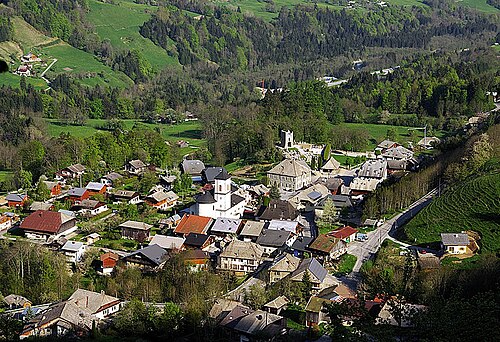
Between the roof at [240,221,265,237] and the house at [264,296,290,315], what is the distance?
22.9ft

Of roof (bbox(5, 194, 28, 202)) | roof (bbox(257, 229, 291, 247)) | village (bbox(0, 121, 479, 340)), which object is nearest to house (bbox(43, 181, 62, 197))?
village (bbox(0, 121, 479, 340))

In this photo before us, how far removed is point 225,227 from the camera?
30.8 meters

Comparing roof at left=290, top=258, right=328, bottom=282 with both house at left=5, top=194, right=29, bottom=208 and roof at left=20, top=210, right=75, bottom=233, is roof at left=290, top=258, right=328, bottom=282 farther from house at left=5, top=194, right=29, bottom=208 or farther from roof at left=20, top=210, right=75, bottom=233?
house at left=5, top=194, right=29, bottom=208

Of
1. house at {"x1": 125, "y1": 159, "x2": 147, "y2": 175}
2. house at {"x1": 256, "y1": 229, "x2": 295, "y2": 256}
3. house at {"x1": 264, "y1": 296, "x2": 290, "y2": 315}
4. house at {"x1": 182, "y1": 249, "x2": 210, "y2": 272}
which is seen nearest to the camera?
house at {"x1": 264, "y1": 296, "x2": 290, "y2": 315}

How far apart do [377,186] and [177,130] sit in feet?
86.4

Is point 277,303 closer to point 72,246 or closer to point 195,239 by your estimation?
point 195,239

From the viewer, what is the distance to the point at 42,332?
2145 cm

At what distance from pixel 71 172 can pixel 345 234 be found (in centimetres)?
1860

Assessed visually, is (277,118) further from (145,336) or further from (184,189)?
(145,336)

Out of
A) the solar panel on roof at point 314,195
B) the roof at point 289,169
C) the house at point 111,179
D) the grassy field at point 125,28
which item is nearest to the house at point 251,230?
the solar panel on roof at point 314,195

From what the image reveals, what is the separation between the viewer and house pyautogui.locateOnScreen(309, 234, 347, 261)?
2748 centimetres

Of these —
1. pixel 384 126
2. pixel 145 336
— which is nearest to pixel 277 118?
pixel 384 126

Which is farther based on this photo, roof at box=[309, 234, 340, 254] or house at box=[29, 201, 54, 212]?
house at box=[29, 201, 54, 212]

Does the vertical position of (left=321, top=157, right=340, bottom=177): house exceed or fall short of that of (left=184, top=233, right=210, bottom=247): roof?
it falls short
